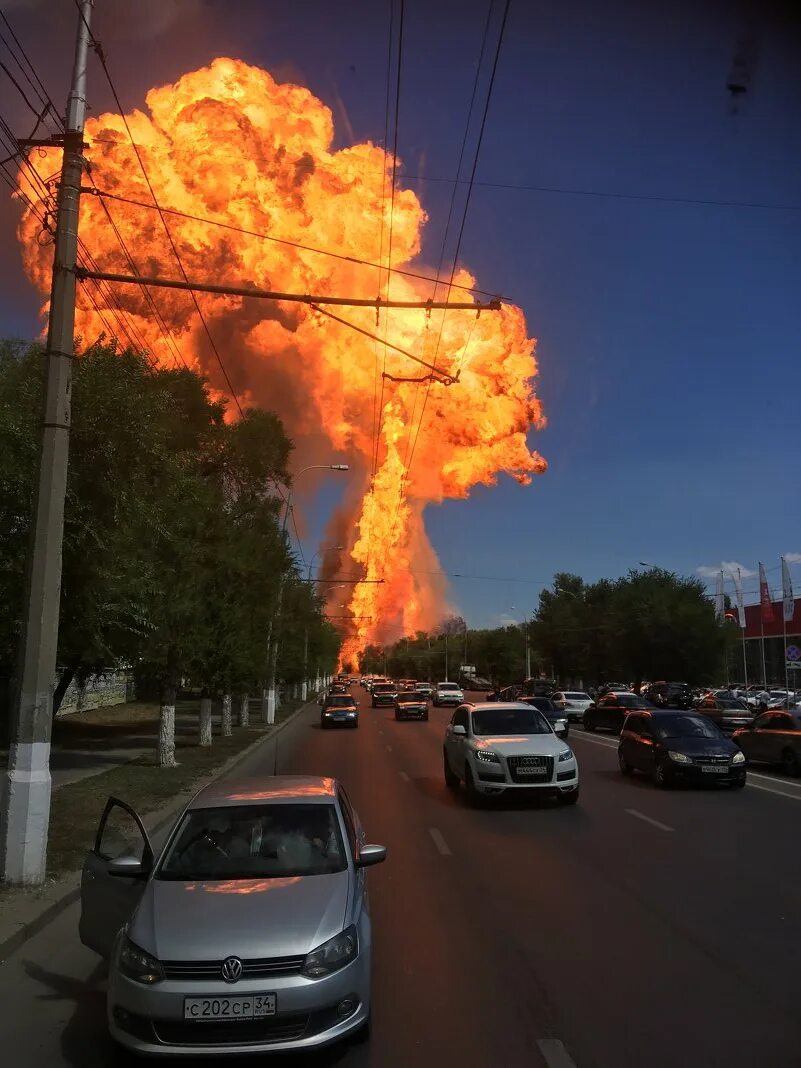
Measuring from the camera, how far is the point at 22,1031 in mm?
4742

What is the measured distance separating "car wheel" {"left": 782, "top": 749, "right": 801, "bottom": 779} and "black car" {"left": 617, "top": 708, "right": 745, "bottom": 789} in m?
3.81

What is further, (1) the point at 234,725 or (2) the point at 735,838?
(1) the point at 234,725

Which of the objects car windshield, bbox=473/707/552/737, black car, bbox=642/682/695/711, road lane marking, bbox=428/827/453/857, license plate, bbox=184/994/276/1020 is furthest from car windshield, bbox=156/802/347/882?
black car, bbox=642/682/695/711

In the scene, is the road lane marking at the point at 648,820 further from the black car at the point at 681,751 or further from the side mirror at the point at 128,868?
the side mirror at the point at 128,868

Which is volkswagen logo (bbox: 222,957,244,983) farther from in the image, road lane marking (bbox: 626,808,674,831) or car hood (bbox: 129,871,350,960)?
road lane marking (bbox: 626,808,674,831)

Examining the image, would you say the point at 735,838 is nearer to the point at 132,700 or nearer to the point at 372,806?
the point at 372,806

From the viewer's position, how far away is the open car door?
4.89 metres

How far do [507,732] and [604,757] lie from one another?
10097 mm

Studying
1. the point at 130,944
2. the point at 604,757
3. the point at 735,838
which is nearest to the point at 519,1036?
the point at 130,944

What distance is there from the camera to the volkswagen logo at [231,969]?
162 inches

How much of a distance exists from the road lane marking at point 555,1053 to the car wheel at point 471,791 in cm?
895

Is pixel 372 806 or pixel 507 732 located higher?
pixel 507 732

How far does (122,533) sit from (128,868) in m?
6.67

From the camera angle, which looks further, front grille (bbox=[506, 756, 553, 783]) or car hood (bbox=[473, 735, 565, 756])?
car hood (bbox=[473, 735, 565, 756])
